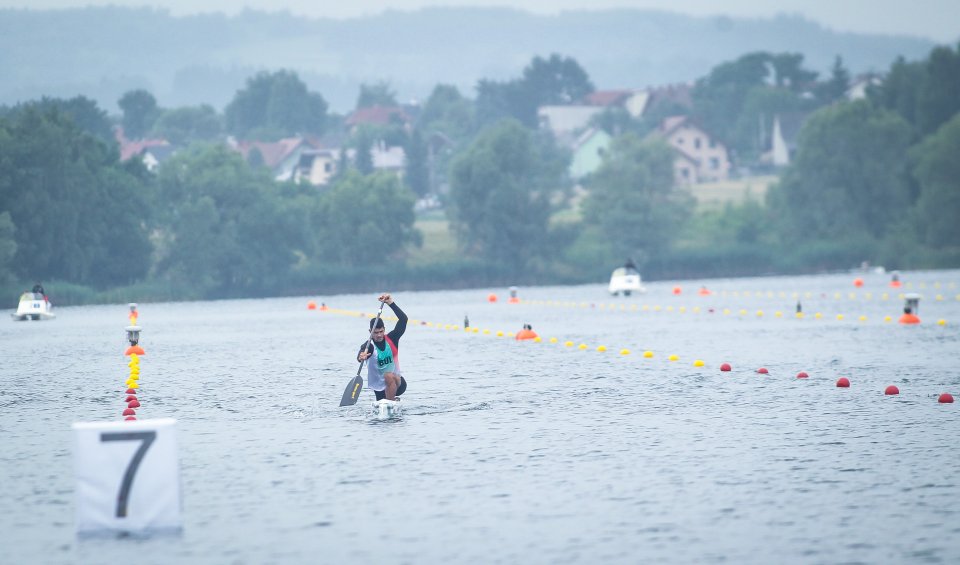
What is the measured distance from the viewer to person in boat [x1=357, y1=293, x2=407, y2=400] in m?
26.3

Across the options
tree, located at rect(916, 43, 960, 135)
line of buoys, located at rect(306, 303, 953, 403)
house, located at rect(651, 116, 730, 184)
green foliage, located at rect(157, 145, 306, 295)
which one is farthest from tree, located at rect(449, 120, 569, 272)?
house, located at rect(651, 116, 730, 184)

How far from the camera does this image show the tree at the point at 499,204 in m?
109

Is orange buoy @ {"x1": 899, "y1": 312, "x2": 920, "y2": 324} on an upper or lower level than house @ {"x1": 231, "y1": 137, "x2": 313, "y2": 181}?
lower

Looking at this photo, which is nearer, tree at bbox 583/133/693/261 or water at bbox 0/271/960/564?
water at bbox 0/271/960/564

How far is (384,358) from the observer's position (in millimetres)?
26688

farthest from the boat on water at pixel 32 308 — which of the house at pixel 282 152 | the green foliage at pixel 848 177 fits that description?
the house at pixel 282 152

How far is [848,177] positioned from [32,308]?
2407 inches

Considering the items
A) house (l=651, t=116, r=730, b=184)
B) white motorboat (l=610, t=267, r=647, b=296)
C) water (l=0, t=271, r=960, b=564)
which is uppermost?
house (l=651, t=116, r=730, b=184)

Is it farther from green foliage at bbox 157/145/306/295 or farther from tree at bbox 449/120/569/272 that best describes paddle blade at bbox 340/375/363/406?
tree at bbox 449/120/569/272

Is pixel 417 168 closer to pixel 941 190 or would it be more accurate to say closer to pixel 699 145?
pixel 699 145

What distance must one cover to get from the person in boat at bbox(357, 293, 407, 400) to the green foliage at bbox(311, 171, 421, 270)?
3168 inches

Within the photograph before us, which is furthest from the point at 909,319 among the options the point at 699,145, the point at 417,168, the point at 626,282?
the point at 699,145

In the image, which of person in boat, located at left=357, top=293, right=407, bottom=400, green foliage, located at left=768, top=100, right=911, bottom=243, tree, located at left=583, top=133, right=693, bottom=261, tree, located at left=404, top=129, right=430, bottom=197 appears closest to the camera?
person in boat, located at left=357, top=293, right=407, bottom=400

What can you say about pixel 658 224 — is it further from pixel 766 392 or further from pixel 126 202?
pixel 766 392
